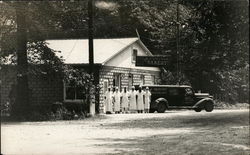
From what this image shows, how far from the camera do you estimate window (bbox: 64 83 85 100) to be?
2488 cm

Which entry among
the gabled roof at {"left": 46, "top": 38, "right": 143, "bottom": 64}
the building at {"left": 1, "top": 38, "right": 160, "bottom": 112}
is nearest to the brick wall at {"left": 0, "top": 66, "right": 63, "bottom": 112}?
the building at {"left": 1, "top": 38, "right": 160, "bottom": 112}

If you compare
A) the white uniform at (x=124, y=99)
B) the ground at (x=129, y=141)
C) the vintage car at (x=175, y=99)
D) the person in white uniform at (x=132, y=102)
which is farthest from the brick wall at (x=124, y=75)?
the ground at (x=129, y=141)

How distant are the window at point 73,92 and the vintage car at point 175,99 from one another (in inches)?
187

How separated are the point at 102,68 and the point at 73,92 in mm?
3262

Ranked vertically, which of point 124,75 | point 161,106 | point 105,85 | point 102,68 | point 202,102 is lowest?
point 161,106

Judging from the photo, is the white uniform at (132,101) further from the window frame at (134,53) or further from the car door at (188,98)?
the window frame at (134,53)

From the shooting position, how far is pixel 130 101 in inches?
1141

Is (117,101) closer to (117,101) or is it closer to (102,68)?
(117,101)

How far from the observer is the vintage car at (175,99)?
2927 cm

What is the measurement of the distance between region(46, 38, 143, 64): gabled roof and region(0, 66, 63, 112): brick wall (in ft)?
5.20

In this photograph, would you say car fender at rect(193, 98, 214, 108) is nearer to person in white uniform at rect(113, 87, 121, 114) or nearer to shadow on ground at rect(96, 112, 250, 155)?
person in white uniform at rect(113, 87, 121, 114)

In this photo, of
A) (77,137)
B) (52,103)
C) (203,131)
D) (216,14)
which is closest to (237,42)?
(216,14)

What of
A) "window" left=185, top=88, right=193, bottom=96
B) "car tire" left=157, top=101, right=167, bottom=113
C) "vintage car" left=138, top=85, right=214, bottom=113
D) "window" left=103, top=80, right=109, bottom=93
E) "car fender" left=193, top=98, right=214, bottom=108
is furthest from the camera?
"window" left=185, top=88, right=193, bottom=96

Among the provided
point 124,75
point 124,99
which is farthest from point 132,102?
point 124,75
